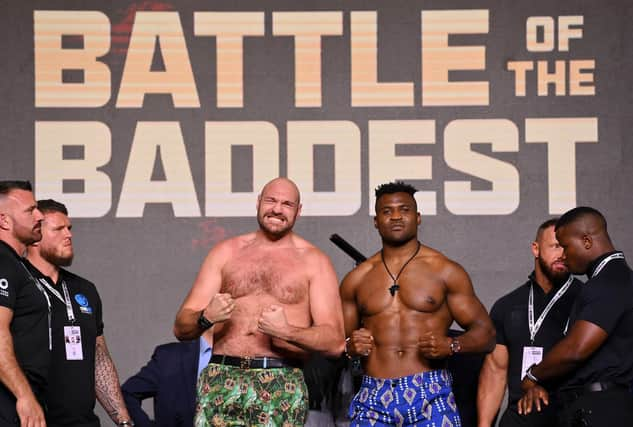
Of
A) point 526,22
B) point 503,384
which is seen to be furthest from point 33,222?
point 526,22

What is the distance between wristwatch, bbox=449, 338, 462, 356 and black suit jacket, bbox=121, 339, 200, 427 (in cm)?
128

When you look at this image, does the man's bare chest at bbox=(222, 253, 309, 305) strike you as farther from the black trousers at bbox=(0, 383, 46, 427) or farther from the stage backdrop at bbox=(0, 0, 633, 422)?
the stage backdrop at bbox=(0, 0, 633, 422)

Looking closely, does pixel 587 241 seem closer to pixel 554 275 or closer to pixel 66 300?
pixel 554 275

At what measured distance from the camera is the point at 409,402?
4.16 m

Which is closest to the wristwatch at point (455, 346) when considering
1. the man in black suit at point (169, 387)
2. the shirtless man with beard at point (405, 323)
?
the shirtless man with beard at point (405, 323)

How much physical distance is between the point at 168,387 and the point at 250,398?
3.19 ft

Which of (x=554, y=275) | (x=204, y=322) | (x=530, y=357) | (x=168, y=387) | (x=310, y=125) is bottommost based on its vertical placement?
(x=168, y=387)

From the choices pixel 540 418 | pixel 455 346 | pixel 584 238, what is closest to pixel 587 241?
pixel 584 238

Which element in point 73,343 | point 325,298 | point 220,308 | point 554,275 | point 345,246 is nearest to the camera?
point 220,308

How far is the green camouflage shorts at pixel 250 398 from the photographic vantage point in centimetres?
398

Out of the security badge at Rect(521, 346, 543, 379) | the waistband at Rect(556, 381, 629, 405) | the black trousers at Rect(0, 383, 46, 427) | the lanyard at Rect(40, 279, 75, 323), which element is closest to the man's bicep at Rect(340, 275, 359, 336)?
the security badge at Rect(521, 346, 543, 379)

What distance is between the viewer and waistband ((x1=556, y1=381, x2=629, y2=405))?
392 centimetres

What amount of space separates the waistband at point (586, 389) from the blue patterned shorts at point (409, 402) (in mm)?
461

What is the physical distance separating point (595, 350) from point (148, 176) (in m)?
2.81
